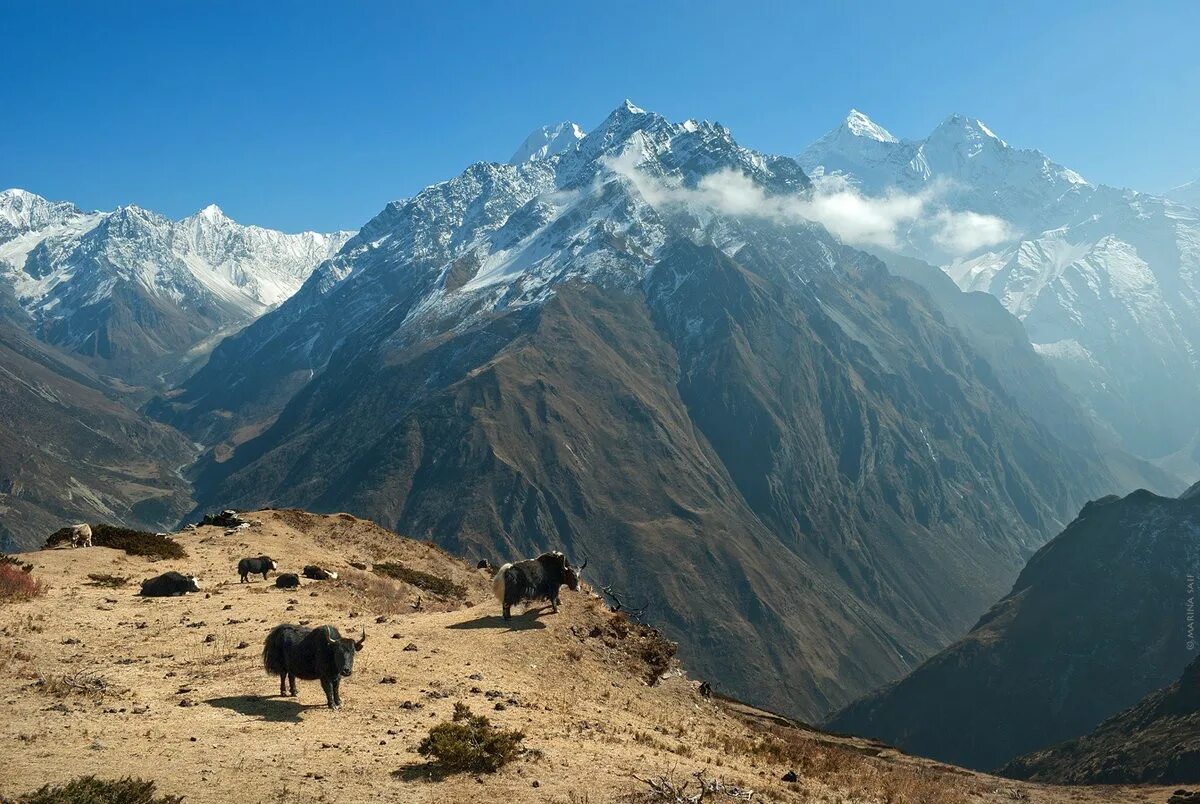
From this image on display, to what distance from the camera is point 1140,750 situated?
68750 mm

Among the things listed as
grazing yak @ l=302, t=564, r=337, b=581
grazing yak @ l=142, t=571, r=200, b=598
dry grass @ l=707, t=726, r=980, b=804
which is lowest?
dry grass @ l=707, t=726, r=980, b=804

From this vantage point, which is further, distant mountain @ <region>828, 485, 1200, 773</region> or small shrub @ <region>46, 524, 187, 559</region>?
distant mountain @ <region>828, 485, 1200, 773</region>

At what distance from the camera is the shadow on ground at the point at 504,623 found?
3005 centimetres

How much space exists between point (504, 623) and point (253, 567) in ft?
51.4

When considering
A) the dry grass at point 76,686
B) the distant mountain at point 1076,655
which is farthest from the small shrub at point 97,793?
the distant mountain at point 1076,655

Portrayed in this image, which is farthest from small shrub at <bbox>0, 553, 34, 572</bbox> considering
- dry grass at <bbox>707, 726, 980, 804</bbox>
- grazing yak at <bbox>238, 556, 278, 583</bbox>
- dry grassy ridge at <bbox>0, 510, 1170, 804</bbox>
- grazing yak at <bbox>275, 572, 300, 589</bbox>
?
dry grass at <bbox>707, 726, 980, 804</bbox>

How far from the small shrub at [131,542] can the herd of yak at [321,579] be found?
0.67 m

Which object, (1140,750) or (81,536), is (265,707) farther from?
(1140,750)

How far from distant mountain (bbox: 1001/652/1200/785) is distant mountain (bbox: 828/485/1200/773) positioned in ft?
307

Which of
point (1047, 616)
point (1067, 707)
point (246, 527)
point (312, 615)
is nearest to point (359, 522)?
point (246, 527)

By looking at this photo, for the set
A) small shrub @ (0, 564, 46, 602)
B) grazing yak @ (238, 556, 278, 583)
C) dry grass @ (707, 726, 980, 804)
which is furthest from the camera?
grazing yak @ (238, 556, 278, 583)

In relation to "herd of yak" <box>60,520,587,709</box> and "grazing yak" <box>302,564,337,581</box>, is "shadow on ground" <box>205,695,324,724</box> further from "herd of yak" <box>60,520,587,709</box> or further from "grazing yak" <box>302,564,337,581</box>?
"grazing yak" <box>302,564,337,581</box>

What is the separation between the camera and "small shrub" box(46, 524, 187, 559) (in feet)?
135

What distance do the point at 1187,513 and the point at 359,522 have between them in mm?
194096
